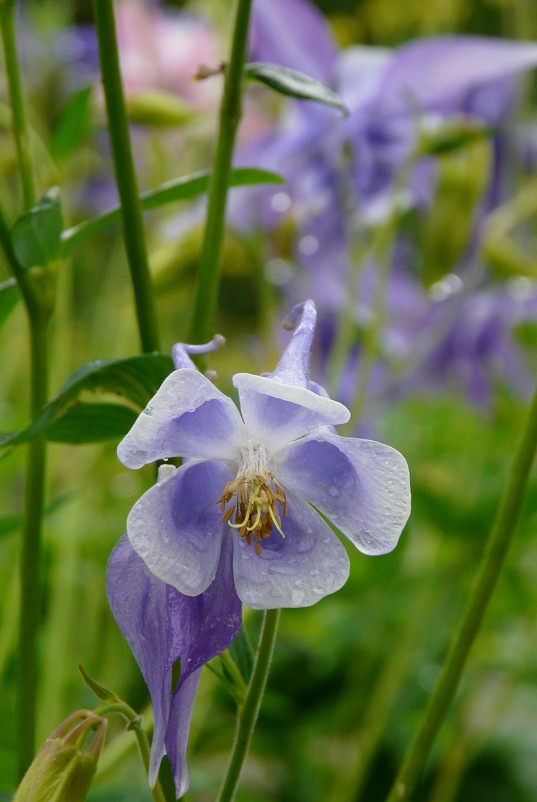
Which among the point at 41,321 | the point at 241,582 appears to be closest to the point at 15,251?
the point at 41,321

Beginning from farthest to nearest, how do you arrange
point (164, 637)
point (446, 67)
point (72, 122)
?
1. point (446, 67)
2. point (72, 122)
3. point (164, 637)

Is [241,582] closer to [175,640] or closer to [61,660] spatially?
[175,640]

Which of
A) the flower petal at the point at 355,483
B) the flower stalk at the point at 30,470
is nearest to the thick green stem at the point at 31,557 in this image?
the flower stalk at the point at 30,470

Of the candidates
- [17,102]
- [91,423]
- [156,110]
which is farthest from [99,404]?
[156,110]

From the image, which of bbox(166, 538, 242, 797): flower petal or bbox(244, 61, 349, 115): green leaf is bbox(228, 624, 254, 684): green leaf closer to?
bbox(166, 538, 242, 797): flower petal

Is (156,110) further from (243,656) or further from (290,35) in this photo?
(243,656)

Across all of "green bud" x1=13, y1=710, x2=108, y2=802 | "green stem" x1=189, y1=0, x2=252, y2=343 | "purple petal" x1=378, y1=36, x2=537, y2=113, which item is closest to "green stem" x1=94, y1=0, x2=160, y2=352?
"green stem" x1=189, y1=0, x2=252, y2=343
